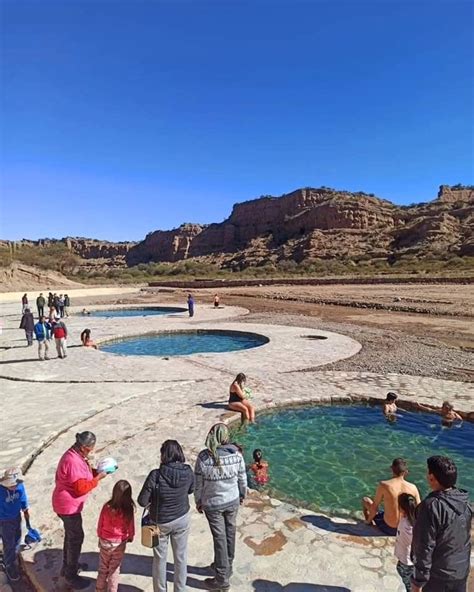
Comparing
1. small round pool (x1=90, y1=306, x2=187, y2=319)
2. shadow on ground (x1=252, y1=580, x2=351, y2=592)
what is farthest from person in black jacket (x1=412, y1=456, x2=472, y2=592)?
small round pool (x1=90, y1=306, x2=187, y2=319)

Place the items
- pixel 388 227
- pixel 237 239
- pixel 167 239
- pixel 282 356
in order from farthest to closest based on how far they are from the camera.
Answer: pixel 167 239, pixel 237 239, pixel 388 227, pixel 282 356

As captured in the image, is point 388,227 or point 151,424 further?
point 388,227

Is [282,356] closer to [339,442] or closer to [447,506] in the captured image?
[339,442]

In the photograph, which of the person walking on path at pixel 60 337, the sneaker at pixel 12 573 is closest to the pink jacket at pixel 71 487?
the sneaker at pixel 12 573

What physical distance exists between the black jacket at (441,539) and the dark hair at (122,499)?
7.29ft

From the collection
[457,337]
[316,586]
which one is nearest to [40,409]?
[316,586]

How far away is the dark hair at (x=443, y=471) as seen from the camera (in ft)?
9.82

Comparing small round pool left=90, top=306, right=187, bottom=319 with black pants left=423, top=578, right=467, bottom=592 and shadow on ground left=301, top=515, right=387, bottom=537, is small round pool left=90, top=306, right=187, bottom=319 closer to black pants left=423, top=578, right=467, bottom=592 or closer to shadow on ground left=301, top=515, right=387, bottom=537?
shadow on ground left=301, top=515, right=387, bottom=537

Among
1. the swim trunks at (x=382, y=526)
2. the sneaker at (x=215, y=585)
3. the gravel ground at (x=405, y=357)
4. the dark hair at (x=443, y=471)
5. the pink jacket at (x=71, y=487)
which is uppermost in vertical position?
the dark hair at (x=443, y=471)

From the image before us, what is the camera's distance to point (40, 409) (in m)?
9.16

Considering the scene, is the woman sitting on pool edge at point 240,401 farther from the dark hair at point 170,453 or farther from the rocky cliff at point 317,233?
the rocky cliff at point 317,233

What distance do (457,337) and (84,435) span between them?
17.3 meters

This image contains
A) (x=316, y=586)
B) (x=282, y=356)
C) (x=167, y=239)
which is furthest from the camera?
(x=167, y=239)

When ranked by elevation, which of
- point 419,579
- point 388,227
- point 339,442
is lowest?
point 339,442
